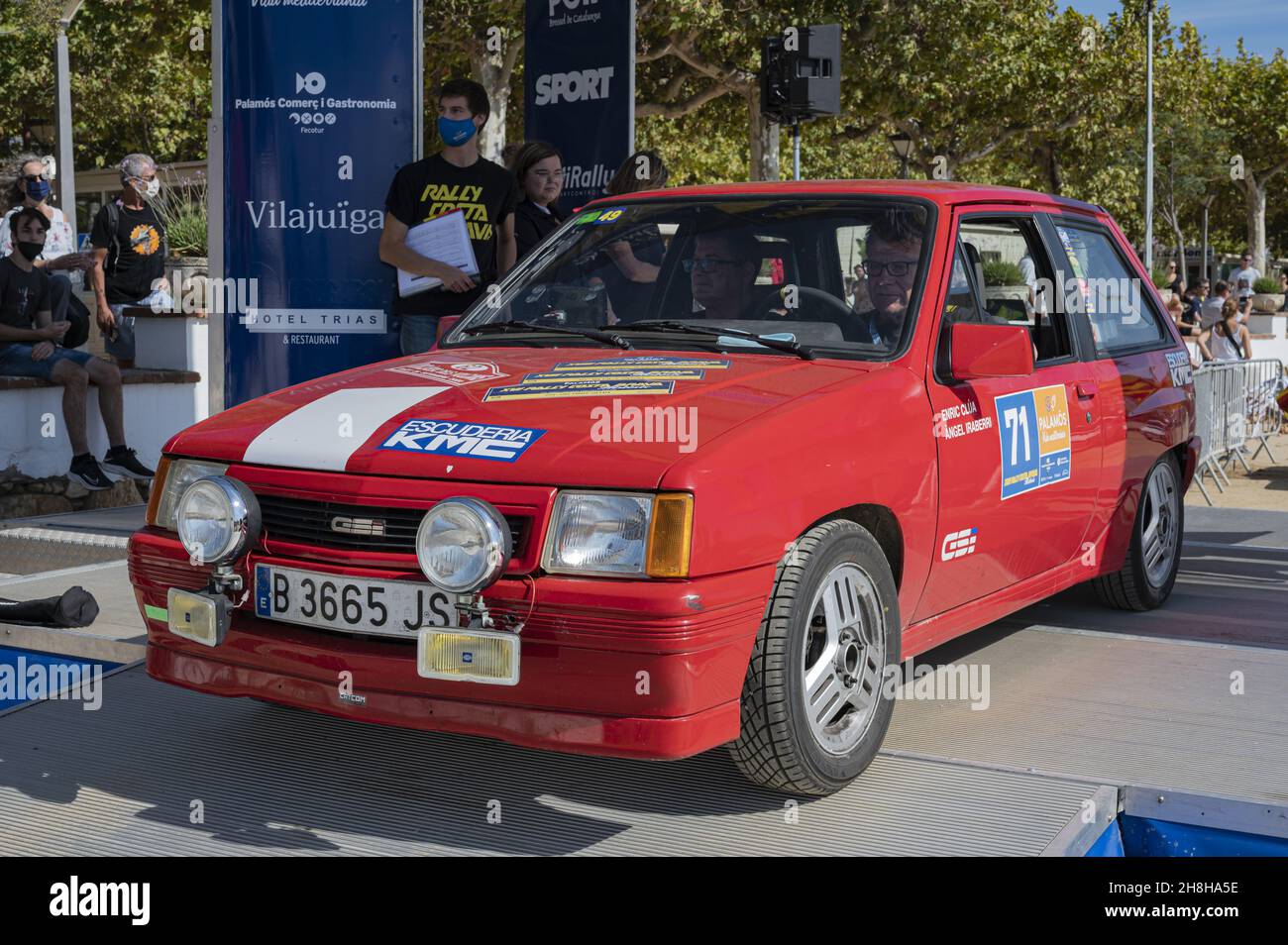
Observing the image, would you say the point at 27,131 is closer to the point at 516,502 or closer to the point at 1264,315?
the point at 1264,315

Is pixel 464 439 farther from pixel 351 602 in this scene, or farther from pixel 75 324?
pixel 75 324

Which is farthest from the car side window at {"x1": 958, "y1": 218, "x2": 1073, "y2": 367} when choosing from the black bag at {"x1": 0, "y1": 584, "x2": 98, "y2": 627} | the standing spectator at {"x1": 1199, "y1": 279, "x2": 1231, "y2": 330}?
the standing spectator at {"x1": 1199, "y1": 279, "x2": 1231, "y2": 330}

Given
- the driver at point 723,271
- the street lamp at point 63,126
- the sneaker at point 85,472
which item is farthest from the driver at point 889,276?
the street lamp at point 63,126

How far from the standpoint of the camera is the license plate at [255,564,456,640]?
354 cm

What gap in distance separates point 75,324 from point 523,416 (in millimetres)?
→ 6952

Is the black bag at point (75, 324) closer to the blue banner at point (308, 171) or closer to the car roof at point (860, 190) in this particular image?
the blue banner at point (308, 171)

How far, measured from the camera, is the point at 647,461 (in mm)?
3441

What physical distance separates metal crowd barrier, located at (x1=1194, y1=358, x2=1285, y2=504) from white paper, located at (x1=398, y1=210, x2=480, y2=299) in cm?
719

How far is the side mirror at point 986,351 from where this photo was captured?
14.3ft

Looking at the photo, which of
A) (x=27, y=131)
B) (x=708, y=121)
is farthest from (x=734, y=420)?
(x=708, y=121)

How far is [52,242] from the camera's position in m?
12.2

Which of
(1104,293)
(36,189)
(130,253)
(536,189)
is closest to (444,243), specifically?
(536,189)

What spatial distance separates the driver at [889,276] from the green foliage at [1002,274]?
514 millimetres
